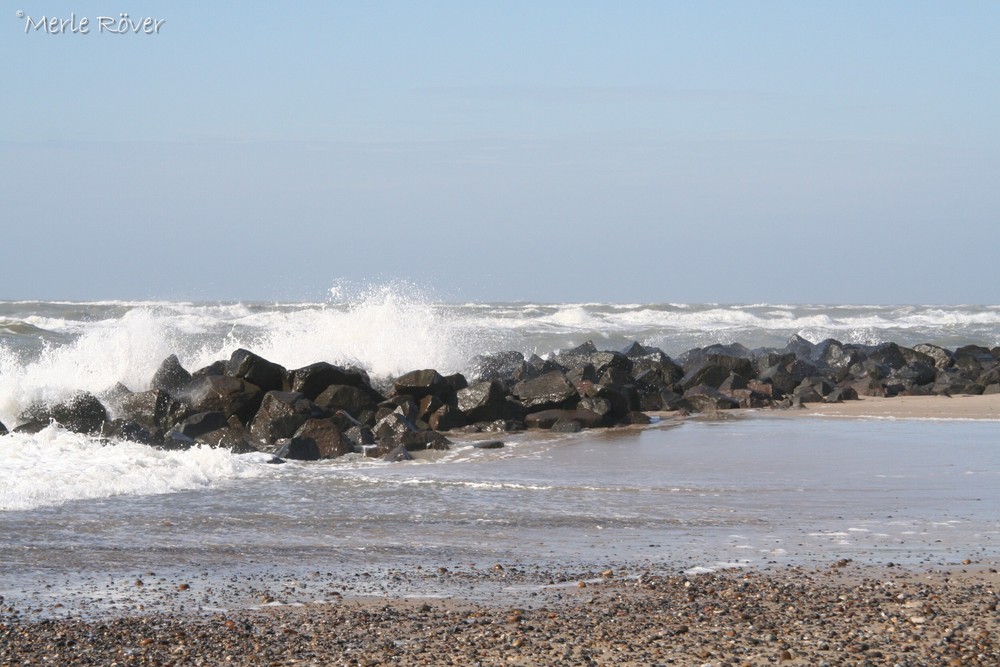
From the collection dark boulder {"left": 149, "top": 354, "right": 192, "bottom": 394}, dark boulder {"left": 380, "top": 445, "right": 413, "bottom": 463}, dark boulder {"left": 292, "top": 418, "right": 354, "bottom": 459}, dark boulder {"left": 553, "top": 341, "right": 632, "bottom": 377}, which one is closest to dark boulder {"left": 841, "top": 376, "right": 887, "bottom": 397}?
dark boulder {"left": 553, "top": 341, "right": 632, "bottom": 377}

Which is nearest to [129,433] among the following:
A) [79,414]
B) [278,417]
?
[79,414]

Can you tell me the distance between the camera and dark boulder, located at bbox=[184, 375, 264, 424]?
42.9 ft

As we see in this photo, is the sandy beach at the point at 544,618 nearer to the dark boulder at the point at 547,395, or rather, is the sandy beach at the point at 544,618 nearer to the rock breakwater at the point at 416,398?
the rock breakwater at the point at 416,398

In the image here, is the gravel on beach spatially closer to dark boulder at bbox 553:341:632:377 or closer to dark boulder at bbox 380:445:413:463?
dark boulder at bbox 380:445:413:463

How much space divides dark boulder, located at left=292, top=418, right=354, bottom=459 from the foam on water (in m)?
0.76

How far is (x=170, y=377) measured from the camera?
47.5 feet

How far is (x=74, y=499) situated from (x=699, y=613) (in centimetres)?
536

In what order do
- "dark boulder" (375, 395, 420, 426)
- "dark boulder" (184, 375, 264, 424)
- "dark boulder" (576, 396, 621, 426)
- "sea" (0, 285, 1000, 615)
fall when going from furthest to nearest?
1. "dark boulder" (576, 396, 621, 426)
2. "dark boulder" (375, 395, 420, 426)
3. "dark boulder" (184, 375, 264, 424)
4. "sea" (0, 285, 1000, 615)

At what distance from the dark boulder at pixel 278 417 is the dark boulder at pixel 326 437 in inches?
33.6

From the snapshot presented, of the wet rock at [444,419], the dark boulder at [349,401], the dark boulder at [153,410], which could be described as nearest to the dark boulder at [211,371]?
the dark boulder at [153,410]

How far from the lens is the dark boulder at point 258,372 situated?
45.2ft

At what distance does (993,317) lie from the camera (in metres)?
47.4

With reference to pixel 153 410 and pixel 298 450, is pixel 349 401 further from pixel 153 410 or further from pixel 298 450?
pixel 298 450

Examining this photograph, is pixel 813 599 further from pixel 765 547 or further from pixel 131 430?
pixel 131 430
